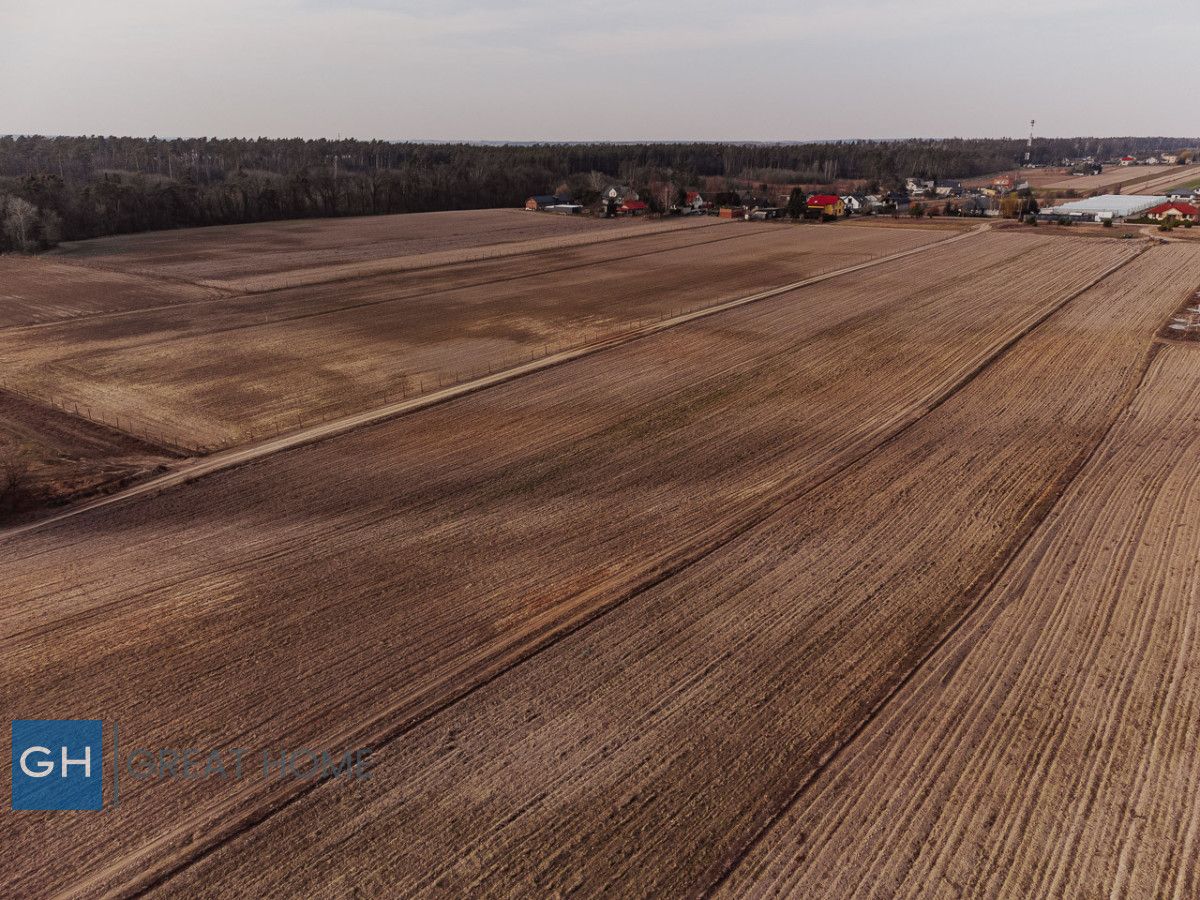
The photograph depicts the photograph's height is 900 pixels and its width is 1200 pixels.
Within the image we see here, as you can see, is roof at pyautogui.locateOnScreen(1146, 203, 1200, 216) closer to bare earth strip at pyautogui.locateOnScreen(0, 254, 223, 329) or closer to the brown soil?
bare earth strip at pyautogui.locateOnScreen(0, 254, 223, 329)

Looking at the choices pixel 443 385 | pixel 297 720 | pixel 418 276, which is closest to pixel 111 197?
pixel 418 276

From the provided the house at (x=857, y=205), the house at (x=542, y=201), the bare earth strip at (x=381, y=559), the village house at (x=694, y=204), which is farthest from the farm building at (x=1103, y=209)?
the bare earth strip at (x=381, y=559)

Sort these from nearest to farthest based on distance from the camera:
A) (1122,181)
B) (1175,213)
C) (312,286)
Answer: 1. (312,286)
2. (1175,213)
3. (1122,181)

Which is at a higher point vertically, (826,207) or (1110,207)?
(826,207)

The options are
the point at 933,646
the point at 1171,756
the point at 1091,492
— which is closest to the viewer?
the point at 1171,756

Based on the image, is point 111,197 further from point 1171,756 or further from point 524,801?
point 1171,756

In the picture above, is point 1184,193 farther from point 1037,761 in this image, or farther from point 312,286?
point 1037,761

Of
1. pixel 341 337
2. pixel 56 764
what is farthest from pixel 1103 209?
pixel 56 764
